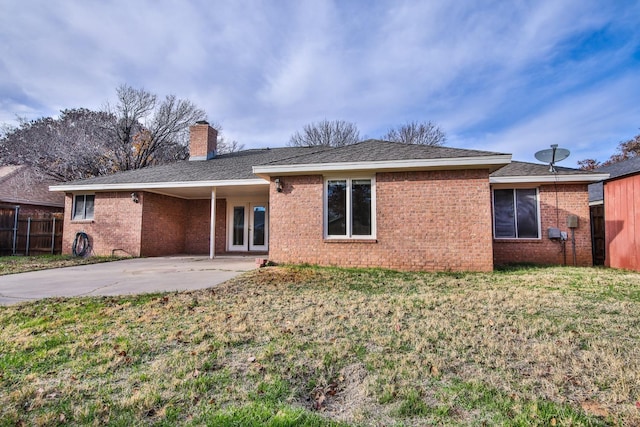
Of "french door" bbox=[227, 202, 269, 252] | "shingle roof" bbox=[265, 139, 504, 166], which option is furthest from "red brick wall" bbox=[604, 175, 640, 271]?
"french door" bbox=[227, 202, 269, 252]

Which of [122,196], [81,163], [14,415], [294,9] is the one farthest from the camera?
[81,163]

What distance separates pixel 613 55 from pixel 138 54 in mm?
16104

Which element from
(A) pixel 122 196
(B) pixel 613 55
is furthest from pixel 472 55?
(A) pixel 122 196

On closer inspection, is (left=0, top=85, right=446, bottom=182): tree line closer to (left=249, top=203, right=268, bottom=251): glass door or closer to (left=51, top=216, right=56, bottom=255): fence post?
(left=51, top=216, right=56, bottom=255): fence post

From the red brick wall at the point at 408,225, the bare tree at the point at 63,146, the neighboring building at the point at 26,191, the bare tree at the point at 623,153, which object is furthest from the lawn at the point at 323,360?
the bare tree at the point at 623,153

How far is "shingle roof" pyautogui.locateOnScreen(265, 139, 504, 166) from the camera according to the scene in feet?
25.7

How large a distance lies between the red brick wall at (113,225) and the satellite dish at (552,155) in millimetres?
13391

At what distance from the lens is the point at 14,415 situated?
2.06m

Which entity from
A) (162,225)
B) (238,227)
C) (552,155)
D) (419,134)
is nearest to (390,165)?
(552,155)

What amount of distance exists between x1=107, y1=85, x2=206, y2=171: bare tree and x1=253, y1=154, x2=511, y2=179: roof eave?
1644 centimetres

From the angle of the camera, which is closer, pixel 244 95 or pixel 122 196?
pixel 122 196

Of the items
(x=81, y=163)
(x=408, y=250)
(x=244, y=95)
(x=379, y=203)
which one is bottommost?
(x=408, y=250)

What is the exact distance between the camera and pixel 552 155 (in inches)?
384

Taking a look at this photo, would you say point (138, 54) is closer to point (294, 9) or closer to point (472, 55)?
point (294, 9)
